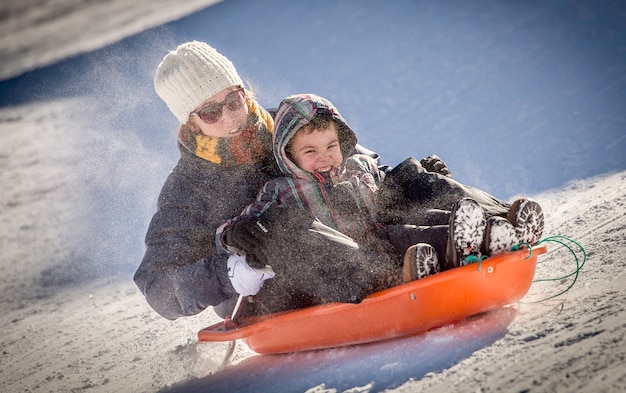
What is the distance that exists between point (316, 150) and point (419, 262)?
592 millimetres

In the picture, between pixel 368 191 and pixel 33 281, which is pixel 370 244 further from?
pixel 33 281

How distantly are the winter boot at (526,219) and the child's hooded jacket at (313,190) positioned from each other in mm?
500

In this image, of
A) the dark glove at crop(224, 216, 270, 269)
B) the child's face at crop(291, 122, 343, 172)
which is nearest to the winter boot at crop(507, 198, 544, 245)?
the child's face at crop(291, 122, 343, 172)

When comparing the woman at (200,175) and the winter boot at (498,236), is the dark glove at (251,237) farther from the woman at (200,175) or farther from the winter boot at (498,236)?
the winter boot at (498,236)

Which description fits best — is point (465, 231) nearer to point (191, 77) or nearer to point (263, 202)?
point (263, 202)

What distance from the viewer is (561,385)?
144 centimetres

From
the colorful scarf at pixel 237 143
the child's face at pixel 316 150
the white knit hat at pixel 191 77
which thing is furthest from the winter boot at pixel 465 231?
the white knit hat at pixel 191 77

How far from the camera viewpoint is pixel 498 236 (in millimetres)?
1879

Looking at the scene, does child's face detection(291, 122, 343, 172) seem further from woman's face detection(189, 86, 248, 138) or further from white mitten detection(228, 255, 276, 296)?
white mitten detection(228, 255, 276, 296)

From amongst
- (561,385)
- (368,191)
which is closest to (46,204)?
(368,191)

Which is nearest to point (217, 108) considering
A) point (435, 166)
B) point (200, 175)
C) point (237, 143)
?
point (237, 143)

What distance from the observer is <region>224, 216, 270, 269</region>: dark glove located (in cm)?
196

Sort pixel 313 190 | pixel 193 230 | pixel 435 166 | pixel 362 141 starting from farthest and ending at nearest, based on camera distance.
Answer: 1. pixel 362 141
2. pixel 435 166
3. pixel 193 230
4. pixel 313 190

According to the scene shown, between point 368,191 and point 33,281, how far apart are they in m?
2.88
